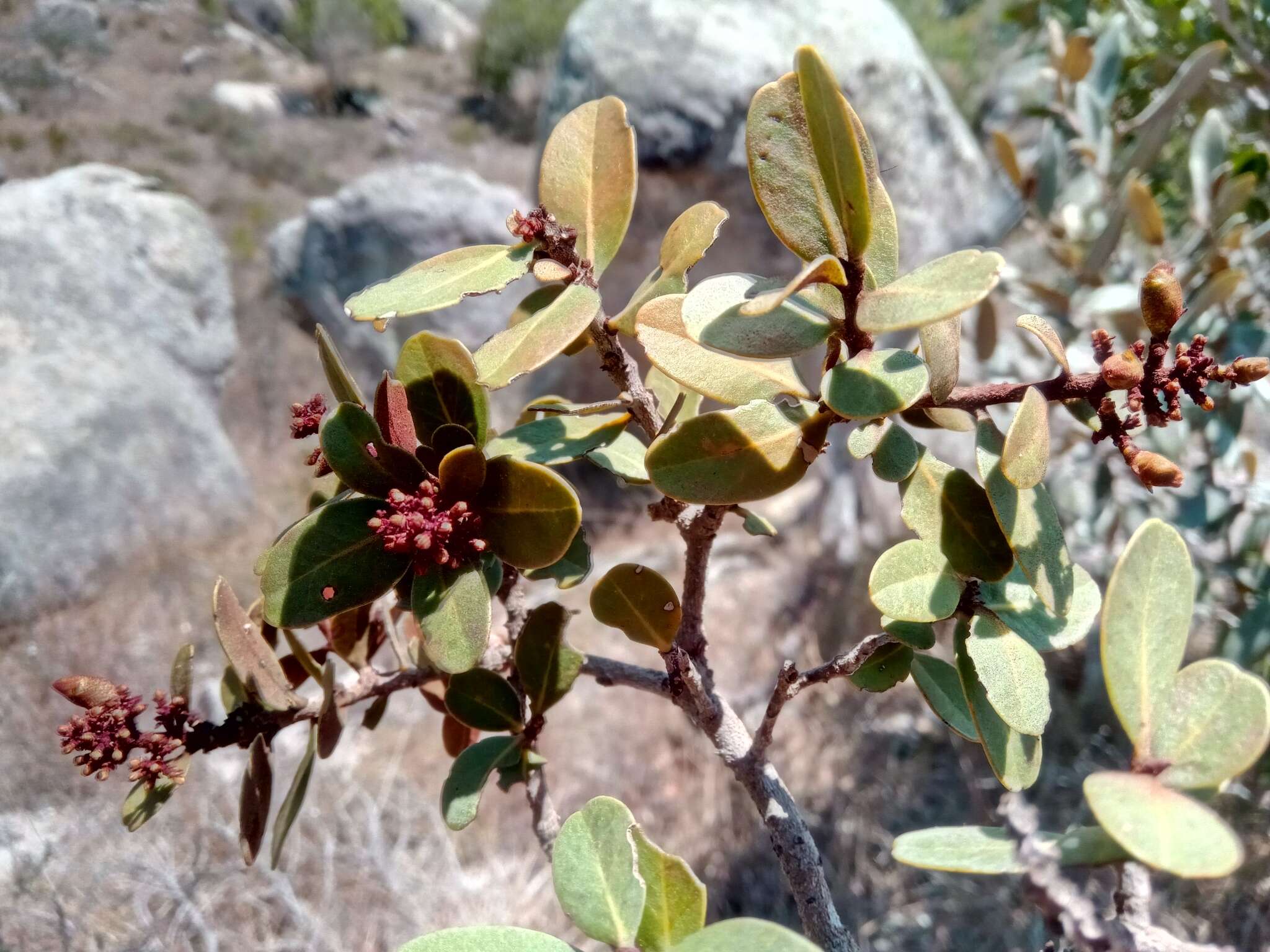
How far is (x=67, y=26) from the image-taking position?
3242mm

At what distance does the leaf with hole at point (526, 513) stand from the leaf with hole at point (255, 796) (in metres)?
0.20

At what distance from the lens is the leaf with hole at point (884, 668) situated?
1.37ft

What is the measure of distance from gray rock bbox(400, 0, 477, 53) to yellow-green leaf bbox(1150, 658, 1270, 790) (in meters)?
7.65

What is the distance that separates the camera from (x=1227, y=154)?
3.40ft

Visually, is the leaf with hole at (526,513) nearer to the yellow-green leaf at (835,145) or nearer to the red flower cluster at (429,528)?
the red flower cluster at (429,528)

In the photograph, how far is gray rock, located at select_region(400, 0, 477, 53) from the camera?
6.82m

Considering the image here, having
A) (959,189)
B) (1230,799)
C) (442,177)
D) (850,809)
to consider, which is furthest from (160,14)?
(1230,799)

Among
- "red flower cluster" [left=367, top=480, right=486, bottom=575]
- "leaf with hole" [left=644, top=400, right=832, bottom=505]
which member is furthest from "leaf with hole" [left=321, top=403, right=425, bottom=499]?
"leaf with hole" [left=644, top=400, right=832, bottom=505]

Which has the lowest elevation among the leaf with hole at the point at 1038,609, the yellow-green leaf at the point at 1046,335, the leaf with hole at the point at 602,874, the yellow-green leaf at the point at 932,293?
the leaf with hole at the point at 602,874

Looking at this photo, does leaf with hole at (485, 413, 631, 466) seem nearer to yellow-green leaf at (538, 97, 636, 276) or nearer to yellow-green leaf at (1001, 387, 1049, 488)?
yellow-green leaf at (538, 97, 636, 276)

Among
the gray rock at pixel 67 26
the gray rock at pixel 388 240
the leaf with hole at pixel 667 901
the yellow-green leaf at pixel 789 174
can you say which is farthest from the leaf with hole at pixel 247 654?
the gray rock at pixel 67 26

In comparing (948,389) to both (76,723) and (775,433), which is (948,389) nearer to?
(775,433)

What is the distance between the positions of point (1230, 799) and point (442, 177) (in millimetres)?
3643

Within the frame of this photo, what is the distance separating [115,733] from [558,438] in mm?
257
